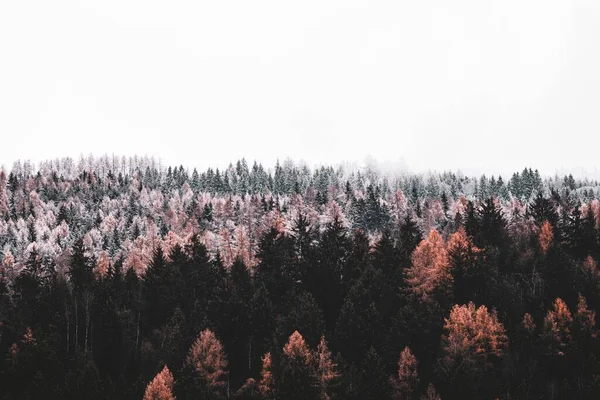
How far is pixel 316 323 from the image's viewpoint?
54.2 meters

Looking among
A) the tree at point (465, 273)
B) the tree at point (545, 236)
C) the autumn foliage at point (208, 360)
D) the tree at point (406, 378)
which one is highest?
the tree at point (545, 236)

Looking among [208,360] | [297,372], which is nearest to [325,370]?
[297,372]

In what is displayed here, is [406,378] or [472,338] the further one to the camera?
[472,338]

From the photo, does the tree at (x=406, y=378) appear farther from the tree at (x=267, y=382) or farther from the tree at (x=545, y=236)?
the tree at (x=545, y=236)

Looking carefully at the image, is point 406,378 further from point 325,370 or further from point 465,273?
point 465,273

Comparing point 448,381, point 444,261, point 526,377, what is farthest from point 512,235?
point 448,381

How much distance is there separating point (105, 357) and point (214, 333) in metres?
20.2

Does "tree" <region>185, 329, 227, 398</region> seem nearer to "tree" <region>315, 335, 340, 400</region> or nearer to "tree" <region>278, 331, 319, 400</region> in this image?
"tree" <region>278, 331, 319, 400</region>

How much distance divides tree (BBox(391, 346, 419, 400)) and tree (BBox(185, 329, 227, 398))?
18.0m

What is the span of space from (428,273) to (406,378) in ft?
53.4

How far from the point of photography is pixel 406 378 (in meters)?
46.8

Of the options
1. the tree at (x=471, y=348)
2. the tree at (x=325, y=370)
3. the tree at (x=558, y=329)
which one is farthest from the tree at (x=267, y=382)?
the tree at (x=558, y=329)

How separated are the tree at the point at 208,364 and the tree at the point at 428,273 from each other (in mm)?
24771

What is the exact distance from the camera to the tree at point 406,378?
1815 inches
